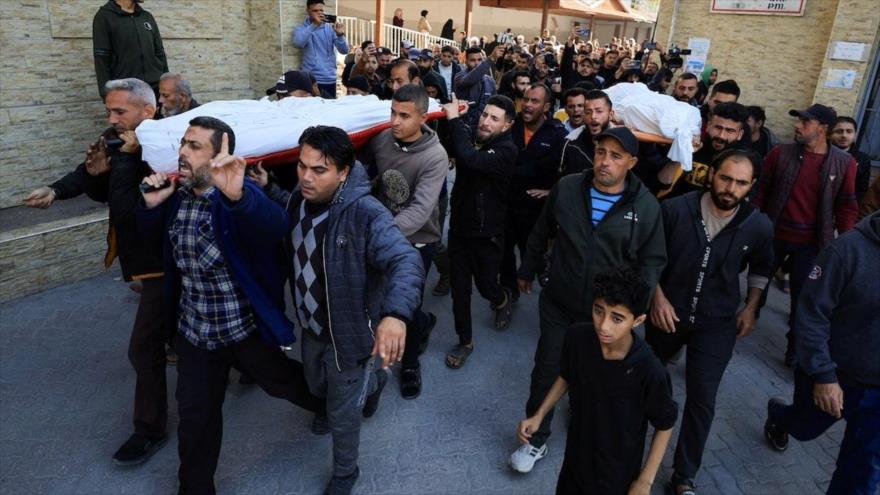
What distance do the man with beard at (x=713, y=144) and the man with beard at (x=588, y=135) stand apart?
1.82 feet

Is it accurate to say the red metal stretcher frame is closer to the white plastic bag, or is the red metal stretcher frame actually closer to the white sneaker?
the white plastic bag

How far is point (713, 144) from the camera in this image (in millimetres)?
4434

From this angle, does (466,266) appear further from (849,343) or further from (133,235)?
(849,343)

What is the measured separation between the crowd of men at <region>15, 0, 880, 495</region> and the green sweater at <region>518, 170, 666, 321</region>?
0.01 metres

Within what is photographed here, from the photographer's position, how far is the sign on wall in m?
11.3

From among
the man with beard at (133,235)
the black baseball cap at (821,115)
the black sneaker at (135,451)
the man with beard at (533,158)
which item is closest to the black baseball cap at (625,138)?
the man with beard at (533,158)

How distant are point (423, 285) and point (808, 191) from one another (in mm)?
3612

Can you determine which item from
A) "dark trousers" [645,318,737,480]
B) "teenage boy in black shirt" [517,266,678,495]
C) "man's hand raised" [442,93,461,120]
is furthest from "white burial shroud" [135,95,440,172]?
"dark trousers" [645,318,737,480]

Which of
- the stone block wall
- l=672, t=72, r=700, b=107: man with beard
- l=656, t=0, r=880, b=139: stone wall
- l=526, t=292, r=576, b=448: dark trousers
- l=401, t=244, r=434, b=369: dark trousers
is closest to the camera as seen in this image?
l=526, t=292, r=576, b=448: dark trousers

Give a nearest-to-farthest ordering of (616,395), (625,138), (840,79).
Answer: (616,395) → (625,138) → (840,79)

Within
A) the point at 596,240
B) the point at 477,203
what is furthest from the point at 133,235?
the point at 596,240

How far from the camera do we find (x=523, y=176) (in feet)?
16.6

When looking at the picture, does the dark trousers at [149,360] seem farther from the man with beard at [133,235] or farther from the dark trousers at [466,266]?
the dark trousers at [466,266]

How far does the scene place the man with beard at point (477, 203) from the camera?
4.09 m
